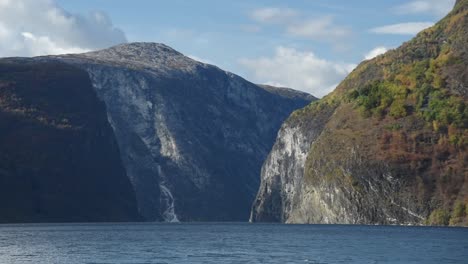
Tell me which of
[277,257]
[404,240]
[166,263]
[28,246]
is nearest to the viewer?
[166,263]

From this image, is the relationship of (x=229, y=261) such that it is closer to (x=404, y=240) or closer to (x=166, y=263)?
(x=166, y=263)

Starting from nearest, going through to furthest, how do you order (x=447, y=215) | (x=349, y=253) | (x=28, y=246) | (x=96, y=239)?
(x=349, y=253)
(x=28, y=246)
(x=96, y=239)
(x=447, y=215)

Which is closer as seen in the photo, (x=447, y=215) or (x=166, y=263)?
(x=166, y=263)

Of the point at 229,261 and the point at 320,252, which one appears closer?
the point at 229,261

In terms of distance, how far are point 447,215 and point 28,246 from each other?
3828 inches

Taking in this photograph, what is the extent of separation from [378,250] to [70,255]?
39689mm

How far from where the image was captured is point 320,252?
119938 mm

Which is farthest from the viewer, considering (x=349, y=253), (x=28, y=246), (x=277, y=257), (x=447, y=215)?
(x=447, y=215)

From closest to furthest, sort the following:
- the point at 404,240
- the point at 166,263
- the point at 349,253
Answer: the point at 166,263
the point at 349,253
the point at 404,240

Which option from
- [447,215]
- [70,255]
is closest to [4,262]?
[70,255]

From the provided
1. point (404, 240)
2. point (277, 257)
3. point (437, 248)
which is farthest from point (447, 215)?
point (277, 257)

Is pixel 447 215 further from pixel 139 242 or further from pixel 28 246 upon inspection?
pixel 28 246

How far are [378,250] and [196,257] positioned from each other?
25.4 m

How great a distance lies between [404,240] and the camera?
5655 inches
